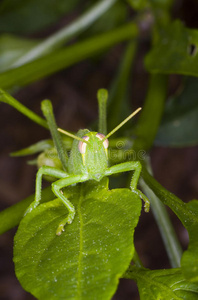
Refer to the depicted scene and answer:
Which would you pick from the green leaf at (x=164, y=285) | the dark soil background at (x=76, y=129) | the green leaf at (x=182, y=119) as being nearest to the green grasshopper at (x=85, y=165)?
the green leaf at (x=164, y=285)

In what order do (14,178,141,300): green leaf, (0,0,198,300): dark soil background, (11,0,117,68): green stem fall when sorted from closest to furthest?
1. (14,178,141,300): green leaf
2. (11,0,117,68): green stem
3. (0,0,198,300): dark soil background

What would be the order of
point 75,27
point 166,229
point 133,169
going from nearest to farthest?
point 133,169, point 166,229, point 75,27

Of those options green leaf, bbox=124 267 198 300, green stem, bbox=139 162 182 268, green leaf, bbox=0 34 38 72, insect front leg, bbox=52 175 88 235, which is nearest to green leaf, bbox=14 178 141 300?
insect front leg, bbox=52 175 88 235

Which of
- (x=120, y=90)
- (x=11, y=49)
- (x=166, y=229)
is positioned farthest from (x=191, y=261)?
(x=11, y=49)

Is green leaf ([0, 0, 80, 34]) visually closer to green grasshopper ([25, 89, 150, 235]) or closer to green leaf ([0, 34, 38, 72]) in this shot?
green leaf ([0, 34, 38, 72])

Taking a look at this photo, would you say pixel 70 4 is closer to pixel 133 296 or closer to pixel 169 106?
pixel 169 106

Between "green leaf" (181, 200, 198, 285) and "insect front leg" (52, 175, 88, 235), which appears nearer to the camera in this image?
"green leaf" (181, 200, 198, 285)

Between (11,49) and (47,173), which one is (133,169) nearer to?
(47,173)
